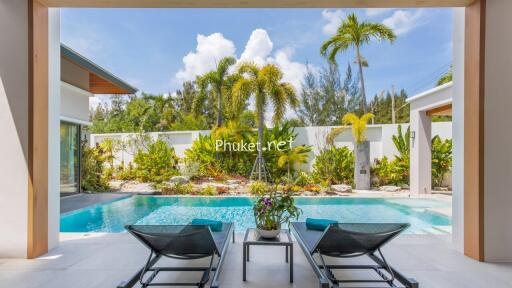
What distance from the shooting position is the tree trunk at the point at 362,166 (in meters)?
11.0

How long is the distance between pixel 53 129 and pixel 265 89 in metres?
8.16

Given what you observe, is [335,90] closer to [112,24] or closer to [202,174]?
[202,174]

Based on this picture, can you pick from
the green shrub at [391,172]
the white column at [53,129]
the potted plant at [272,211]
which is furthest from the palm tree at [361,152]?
the white column at [53,129]

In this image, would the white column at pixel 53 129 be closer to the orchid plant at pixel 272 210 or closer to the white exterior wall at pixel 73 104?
the orchid plant at pixel 272 210

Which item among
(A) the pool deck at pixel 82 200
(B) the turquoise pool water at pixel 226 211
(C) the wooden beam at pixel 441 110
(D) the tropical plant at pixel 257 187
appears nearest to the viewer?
(B) the turquoise pool water at pixel 226 211

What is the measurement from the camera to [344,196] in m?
9.66

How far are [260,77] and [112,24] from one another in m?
10.9

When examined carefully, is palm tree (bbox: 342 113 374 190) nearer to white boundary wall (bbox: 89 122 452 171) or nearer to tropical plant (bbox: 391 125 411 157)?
white boundary wall (bbox: 89 122 452 171)

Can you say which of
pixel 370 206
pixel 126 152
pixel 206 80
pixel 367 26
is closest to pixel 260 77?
pixel 206 80

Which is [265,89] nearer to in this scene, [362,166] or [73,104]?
[362,166]

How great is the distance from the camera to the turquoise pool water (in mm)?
6398
